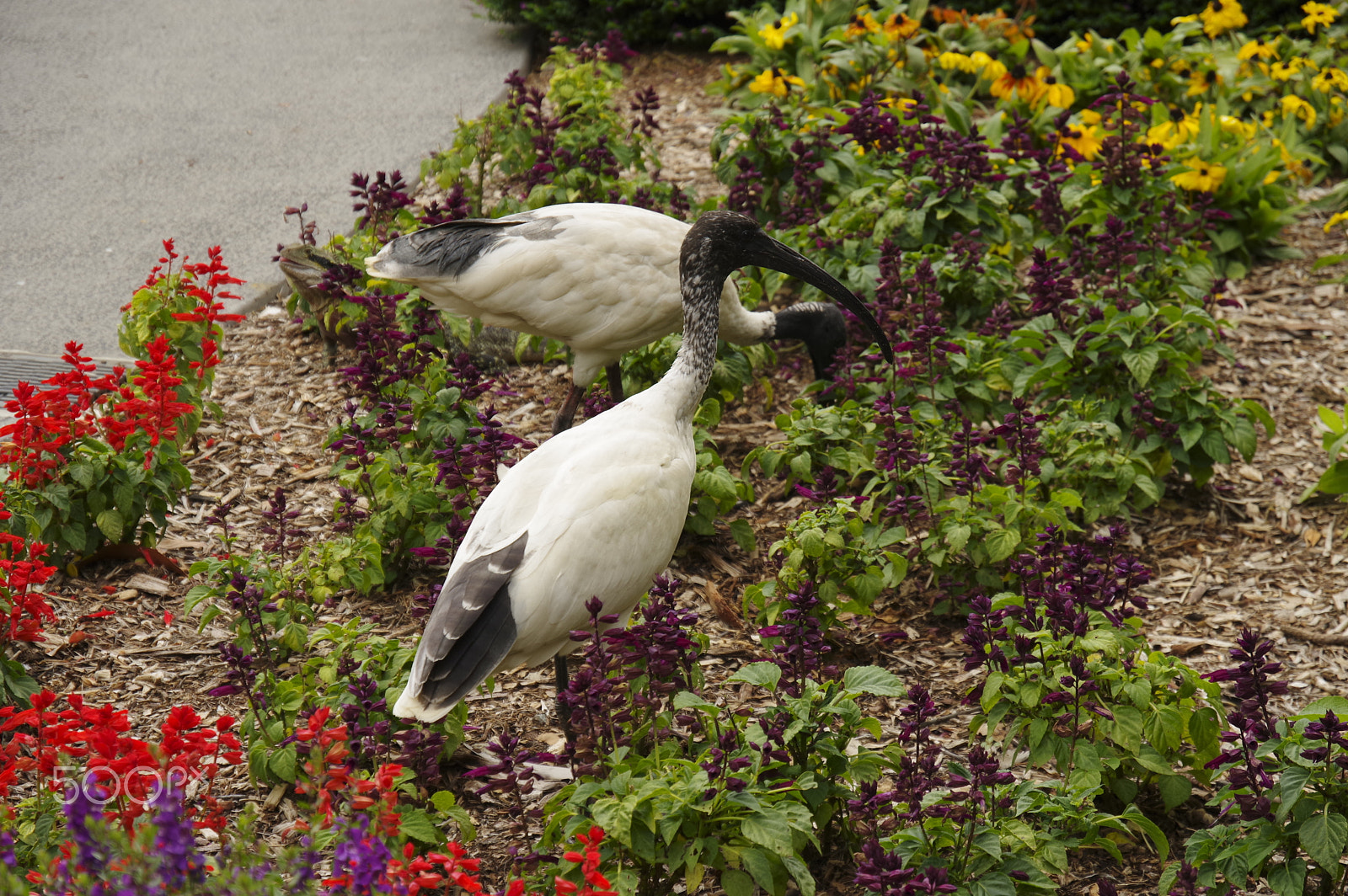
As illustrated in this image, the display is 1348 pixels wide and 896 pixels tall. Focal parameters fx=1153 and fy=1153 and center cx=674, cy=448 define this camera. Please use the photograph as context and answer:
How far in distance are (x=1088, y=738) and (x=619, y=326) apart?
2411 mm

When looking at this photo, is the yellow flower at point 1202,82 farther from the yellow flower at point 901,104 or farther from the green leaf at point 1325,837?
the green leaf at point 1325,837

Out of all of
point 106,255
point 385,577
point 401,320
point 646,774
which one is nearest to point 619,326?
point 401,320

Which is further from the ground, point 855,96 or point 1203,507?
point 855,96

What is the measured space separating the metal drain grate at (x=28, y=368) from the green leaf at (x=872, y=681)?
4.18 metres

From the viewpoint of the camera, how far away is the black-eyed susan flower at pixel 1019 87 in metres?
7.52

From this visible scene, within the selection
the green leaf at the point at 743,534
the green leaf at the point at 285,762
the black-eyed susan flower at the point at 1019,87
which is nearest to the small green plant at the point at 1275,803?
the green leaf at the point at 743,534

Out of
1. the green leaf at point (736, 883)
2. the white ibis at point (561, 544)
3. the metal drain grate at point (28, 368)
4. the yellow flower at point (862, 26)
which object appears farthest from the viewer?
the yellow flower at point (862, 26)

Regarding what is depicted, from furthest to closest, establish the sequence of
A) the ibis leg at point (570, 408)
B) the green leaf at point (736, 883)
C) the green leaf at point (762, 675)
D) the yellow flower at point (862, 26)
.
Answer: the yellow flower at point (862, 26), the ibis leg at point (570, 408), the green leaf at point (762, 675), the green leaf at point (736, 883)

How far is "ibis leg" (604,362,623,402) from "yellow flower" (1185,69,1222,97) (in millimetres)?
4835

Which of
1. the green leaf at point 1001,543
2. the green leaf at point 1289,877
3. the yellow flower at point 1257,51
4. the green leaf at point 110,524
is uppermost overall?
the yellow flower at point 1257,51

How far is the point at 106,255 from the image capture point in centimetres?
680

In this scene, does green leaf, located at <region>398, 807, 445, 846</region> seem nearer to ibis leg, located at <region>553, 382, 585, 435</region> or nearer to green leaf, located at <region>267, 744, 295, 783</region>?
green leaf, located at <region>267, 744, 295, 783</region>

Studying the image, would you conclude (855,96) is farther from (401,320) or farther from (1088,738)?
(1088,738)

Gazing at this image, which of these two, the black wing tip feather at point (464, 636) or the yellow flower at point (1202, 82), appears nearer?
the black wing tip feather at point (464, 636)
